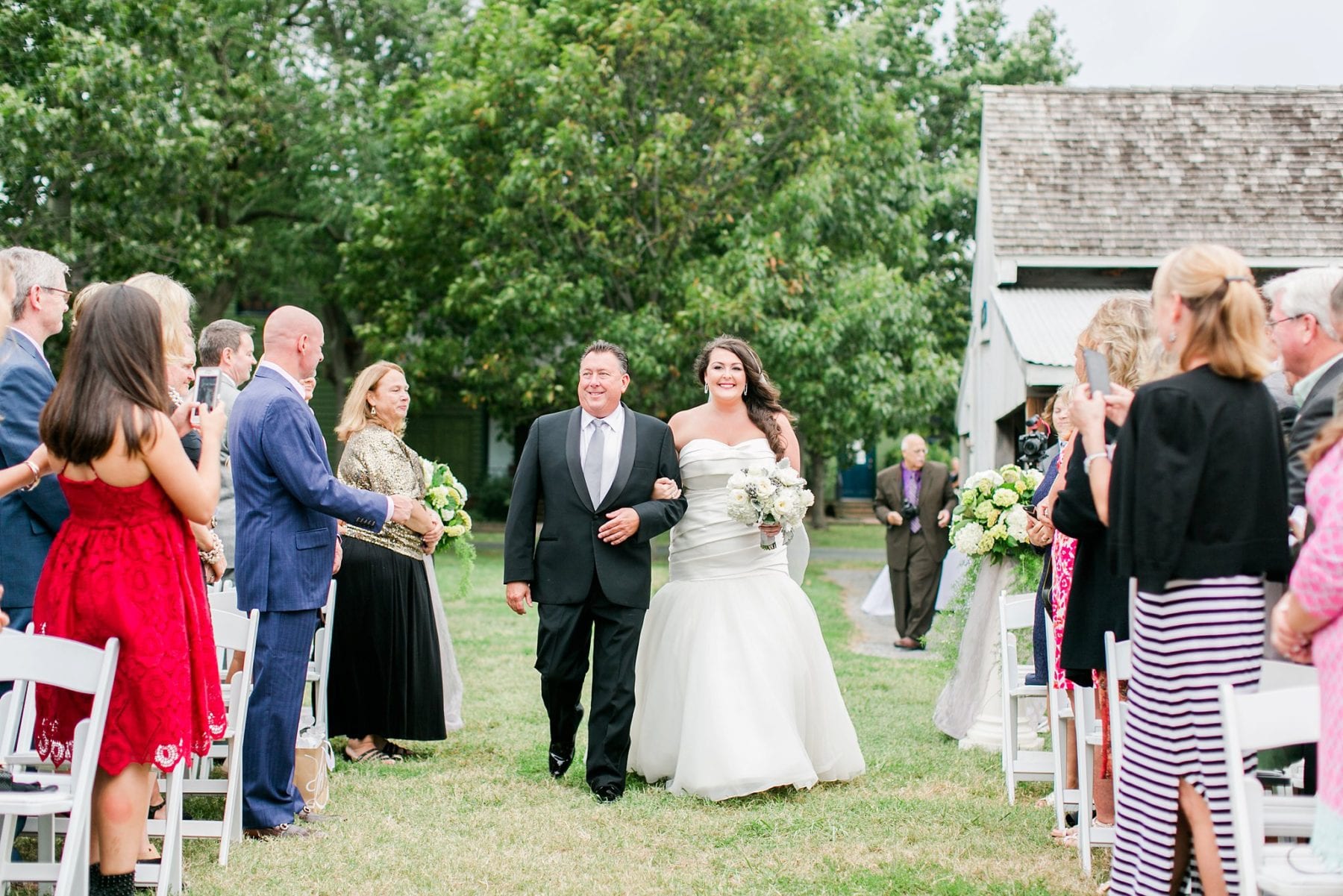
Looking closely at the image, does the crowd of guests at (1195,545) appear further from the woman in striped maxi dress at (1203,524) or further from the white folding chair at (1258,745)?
the white folding chair at (1258,745)

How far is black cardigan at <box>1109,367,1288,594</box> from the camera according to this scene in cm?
353

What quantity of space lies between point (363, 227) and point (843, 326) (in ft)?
30.6

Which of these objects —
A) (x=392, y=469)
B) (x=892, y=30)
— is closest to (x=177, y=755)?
(x=392, y=469)

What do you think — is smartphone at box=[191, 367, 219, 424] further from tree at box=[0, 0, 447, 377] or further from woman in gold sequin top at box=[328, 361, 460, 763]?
tree at box=[0, 0, 447, 377]

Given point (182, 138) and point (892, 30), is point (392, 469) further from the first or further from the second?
point (892, 30)

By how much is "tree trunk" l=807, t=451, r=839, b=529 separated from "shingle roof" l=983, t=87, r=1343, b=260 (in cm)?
1282

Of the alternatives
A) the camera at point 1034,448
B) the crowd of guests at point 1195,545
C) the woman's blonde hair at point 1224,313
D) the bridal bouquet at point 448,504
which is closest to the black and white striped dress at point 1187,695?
the crowd of guests at point 1195,545

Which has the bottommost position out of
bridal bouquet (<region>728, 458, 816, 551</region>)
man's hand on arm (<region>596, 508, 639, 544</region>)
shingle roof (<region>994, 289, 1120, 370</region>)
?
man's hand on arm (<region>596, 508, 639, 544</region>)

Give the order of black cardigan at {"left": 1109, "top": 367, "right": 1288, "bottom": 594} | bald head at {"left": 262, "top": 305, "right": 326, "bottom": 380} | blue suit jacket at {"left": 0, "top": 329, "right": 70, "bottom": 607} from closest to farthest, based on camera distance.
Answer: black cardigan at {"left": 1109, "top": 367, "right": 1288, "bottom": 594} → blue suit jacket at {"left": 0, "top": 329, "right": 70, "bottom": 607} → bald head at {"left": 262, "top": 305, "right": 326, "bottom": 380}

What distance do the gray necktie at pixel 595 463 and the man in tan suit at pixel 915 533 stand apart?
682 centimetres

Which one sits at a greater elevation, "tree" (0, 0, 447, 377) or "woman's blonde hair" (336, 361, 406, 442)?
"tree" (0, 0, 447, 377)

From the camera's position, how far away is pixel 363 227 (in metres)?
23.6

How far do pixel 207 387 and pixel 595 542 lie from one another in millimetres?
2425

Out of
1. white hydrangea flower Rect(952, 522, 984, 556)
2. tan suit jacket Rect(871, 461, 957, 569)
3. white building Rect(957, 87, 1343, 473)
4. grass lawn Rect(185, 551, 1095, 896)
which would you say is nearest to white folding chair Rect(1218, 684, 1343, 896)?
grass lawn Rect(185, 551, 1095, 896)
